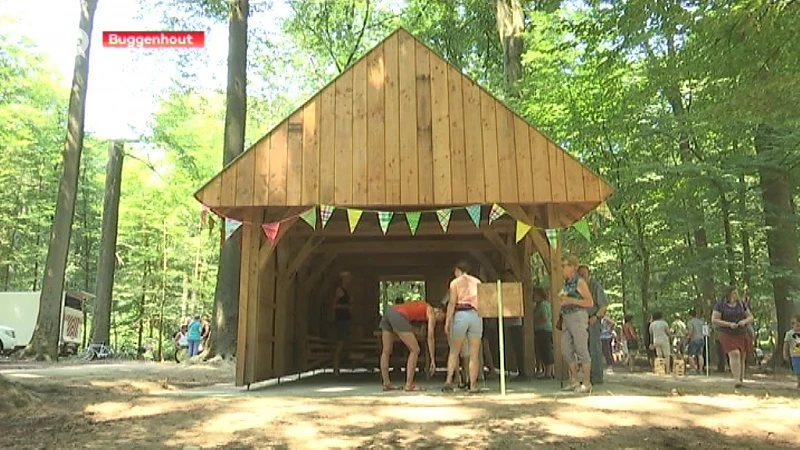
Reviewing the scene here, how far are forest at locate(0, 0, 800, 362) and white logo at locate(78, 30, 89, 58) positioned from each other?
11.3 inches

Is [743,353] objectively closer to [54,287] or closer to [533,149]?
[533,149]

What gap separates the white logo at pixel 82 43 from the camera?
56.0 feet

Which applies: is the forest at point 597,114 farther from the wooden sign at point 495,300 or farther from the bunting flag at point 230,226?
the wooden sign at point 495,300

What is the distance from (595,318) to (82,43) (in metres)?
15.2

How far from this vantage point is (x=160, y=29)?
18.5 metres

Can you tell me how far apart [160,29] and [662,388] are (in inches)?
635

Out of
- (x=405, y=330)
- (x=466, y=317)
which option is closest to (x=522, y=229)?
(x=466, y=317)

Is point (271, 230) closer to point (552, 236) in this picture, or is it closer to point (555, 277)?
point (552, 236)

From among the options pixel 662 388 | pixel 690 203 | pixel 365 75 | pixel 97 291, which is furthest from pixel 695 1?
pixel 97 291

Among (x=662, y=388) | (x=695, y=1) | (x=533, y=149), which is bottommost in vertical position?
(x=662, y=388)

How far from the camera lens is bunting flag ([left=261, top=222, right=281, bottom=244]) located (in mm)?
8547

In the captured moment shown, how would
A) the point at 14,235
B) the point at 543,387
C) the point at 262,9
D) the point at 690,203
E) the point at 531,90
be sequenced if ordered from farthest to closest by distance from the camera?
the point at 14,235 < the point at 262,9 < the point at 690,203 < the point at 531,90 < the point at 543,387

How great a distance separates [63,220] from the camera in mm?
16547

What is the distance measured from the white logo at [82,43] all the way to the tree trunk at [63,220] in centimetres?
3
